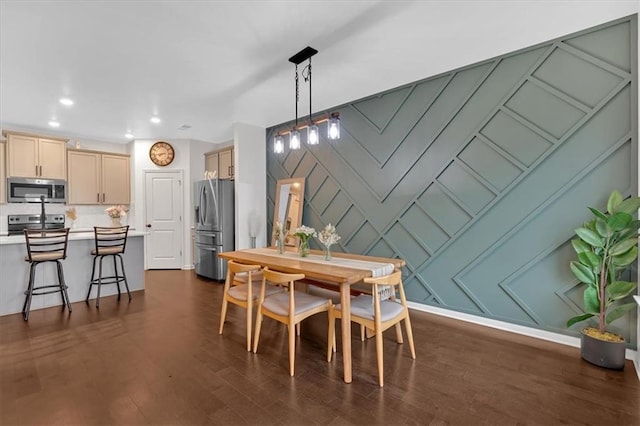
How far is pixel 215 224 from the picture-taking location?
519cm

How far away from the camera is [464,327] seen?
312 cm

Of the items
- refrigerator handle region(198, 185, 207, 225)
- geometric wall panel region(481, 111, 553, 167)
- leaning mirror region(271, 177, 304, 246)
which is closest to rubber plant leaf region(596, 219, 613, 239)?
geometric wall panel region(481, 111, 553, 167)

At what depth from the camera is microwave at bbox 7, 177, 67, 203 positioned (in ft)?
16.3

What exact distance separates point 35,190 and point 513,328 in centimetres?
747

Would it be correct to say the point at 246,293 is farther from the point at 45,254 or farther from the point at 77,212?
the point at 77,212

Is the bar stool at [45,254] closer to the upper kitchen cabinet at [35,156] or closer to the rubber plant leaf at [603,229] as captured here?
the upper kitchen cabinet at [35,156]

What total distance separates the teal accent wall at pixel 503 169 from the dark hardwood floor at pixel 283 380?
534 mm

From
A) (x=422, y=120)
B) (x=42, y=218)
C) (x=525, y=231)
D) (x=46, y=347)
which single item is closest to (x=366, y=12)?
(x=422, y=120)

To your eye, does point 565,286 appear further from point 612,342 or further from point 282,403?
point 282,403

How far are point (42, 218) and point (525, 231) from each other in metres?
7.40

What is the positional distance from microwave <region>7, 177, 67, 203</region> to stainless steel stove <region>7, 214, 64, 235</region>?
0.33m

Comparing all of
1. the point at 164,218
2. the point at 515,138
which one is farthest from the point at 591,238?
the point at 164,218

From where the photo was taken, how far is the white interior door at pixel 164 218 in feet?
20.2

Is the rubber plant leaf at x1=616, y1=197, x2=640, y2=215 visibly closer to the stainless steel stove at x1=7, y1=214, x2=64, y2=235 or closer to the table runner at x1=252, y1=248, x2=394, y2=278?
the table runner at x1=252, y1=248, x2=394, y2=278
